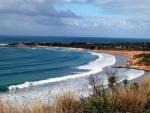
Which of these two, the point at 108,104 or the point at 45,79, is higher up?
the point at 108,104

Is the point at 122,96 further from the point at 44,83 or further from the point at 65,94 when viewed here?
the point at 44,83

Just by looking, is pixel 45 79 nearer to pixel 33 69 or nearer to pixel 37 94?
pixel 33 69

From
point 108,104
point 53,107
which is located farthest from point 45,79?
point 53,107

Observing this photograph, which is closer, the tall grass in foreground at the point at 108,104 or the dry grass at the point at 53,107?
the dry grass at the point at 53,107

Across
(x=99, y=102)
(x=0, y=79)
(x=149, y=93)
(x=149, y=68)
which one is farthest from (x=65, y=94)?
(x=149, y=68)

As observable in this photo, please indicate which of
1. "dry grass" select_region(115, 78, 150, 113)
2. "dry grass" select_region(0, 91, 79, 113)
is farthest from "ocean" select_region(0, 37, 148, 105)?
"dry grass" select_region(115, 78, 150, 113)

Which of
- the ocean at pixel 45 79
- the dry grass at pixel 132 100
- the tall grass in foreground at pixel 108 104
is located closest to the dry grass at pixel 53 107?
the tall grass in foreground at pixel 108 104

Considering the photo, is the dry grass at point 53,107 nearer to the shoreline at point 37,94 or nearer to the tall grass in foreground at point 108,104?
the tall grass in foreground at point 108,104

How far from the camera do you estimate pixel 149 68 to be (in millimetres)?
44031

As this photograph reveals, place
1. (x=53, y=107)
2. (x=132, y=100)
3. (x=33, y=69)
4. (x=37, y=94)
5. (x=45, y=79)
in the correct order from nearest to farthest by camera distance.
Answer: (x=53, y=107)
(x=132, y=100)
(x=37, y=94)
(x=45, y=79)
(x=33, y=69)

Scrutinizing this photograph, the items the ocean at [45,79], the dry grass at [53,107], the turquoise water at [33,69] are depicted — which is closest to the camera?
the dry grass at [53,107]

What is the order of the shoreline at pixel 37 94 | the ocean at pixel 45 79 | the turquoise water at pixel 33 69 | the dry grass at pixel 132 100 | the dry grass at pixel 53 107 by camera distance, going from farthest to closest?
the turquoise water at pixel 33 69
the ocean at pixel 45 79
the shoreline at pixel 37 94
the dry grass at pixel 132 100
the dry grass at pixel 53 107

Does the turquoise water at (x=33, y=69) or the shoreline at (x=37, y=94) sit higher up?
the shoreline at (x=37, y=94)

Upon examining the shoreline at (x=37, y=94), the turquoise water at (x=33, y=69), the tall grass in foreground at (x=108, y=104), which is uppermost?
the tall grass in foreground at (x=108, y=104)
